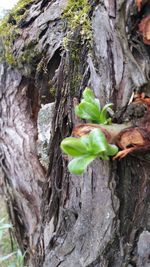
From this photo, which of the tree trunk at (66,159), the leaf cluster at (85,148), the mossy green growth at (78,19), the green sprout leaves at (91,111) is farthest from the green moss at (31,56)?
the leaf cluster at (85,148)

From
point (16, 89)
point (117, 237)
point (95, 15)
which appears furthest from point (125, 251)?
point (16, 89)

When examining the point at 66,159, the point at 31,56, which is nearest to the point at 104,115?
the point at 66,159

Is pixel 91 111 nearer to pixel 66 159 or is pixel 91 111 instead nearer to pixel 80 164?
pixel 80 164

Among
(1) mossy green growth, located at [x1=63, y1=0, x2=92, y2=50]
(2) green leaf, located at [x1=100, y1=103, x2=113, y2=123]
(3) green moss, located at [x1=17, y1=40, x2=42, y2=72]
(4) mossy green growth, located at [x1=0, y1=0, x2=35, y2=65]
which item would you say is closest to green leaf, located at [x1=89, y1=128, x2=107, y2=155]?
(2) green leaf, located at [x1=100, y1=103, x2=113, y2=123]

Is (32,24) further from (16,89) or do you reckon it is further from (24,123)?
(24,123)

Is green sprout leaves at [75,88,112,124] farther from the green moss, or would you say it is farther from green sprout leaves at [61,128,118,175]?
the green moss

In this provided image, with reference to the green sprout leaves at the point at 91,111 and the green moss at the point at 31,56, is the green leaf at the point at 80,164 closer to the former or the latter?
the green sprout leaves at the point at 91,111
